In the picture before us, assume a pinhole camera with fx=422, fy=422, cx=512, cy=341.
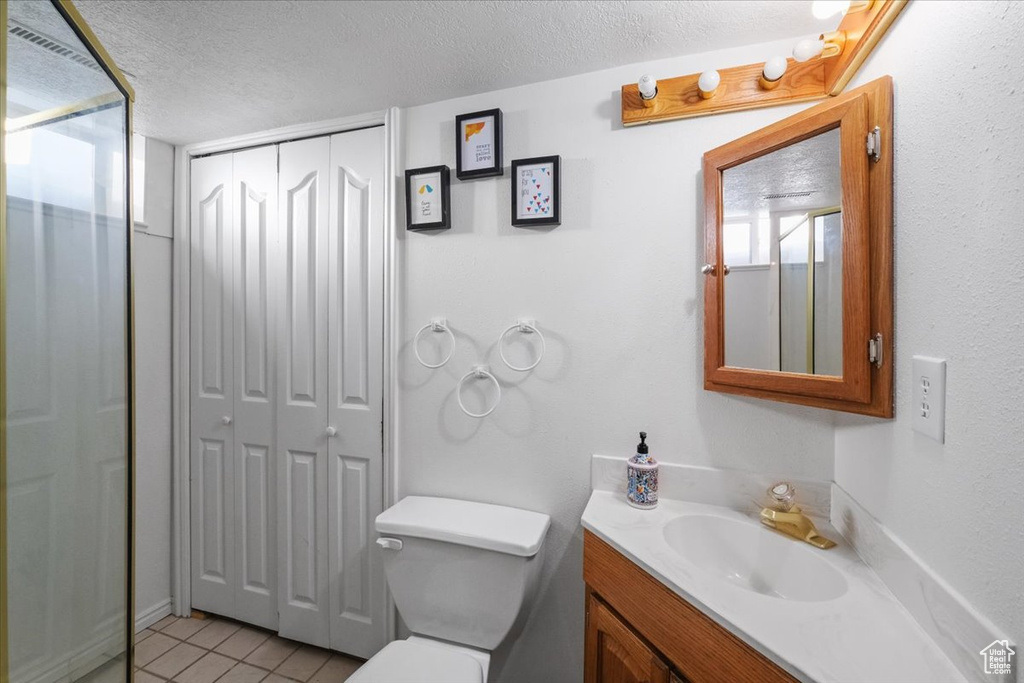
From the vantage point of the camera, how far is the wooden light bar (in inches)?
41.0

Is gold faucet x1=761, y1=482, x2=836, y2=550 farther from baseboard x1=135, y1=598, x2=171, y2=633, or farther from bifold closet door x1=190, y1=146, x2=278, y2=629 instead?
baseboard x1=135, y1=598, x2=171, y2=633

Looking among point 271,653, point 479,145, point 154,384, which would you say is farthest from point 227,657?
point 479,145

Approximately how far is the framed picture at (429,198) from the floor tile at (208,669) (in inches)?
75.8

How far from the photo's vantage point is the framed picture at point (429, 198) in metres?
1.57

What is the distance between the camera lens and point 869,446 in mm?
1040

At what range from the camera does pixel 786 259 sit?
44.6 inches

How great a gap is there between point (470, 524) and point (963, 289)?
4.32 ft

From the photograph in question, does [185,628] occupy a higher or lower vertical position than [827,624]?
lower

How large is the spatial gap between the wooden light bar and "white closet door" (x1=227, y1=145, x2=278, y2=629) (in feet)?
5.16

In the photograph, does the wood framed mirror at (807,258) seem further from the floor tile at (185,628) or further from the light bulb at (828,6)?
the floor tile at (185,628)

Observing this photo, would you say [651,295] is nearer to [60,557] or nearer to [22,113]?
[22,113]

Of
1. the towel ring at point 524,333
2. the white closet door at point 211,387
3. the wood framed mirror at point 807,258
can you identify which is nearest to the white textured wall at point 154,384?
the white closet door at point 211,387

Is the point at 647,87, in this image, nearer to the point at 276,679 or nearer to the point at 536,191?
the point at 536,191

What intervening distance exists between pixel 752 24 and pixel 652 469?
1.33 metres
